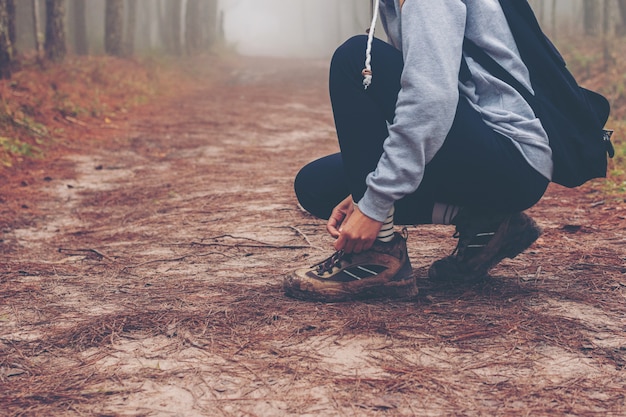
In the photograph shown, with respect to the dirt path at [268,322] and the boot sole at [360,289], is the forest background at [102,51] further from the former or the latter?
the boot sole at [360,289]

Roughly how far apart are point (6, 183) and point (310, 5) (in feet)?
240

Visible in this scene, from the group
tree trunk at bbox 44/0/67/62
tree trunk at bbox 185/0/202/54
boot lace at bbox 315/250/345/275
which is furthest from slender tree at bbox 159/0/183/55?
boot lace at bbox 315/250/345/275

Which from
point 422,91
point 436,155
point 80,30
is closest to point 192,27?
point 80,30

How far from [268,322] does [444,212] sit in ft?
2.48

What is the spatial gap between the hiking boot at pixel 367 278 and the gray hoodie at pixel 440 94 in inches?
10.8

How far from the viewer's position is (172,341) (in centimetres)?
206

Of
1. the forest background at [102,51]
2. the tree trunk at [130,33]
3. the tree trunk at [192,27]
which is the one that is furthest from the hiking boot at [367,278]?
the tree trunk at [192,27]

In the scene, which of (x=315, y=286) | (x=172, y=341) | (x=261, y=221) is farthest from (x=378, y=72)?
(x=261, y=221)

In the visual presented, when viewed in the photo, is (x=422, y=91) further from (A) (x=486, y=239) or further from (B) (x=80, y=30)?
(B) (x=80, y=30)

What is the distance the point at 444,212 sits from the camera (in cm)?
245

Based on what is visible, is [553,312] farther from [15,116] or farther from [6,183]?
[15,116]

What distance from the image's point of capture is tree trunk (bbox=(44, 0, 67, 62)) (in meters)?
10.3

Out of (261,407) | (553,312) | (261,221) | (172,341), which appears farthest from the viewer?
(261,221)

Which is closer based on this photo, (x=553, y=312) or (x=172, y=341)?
(x=172, y=341)
